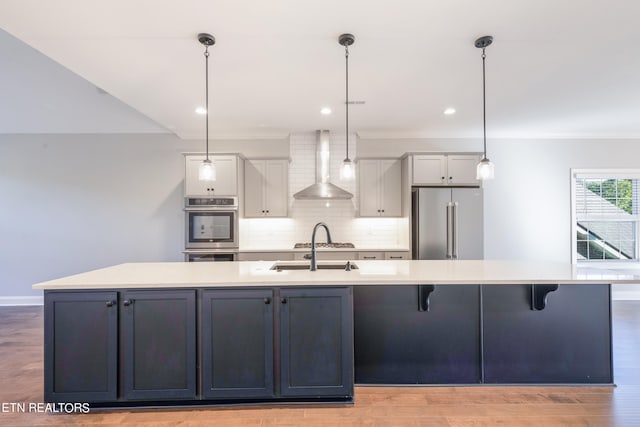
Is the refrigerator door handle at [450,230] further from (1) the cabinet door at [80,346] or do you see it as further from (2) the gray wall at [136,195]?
(1) the cabinet door at [80,346]

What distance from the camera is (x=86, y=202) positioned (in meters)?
4.66

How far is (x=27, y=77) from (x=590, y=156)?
808cm

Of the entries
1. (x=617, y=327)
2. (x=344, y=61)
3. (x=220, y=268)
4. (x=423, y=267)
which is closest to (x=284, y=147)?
(x=344, y=61)

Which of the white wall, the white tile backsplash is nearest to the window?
the white tile backsplash

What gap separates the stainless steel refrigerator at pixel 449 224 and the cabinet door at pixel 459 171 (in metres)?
0.21

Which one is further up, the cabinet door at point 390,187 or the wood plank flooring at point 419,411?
the cabinet door at point 390,187

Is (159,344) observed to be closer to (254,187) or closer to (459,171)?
(254,187)

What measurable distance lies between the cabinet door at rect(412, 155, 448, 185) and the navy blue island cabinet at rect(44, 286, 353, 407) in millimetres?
2791

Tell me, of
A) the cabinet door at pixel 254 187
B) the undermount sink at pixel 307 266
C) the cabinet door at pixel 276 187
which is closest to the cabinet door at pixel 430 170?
the cabinet door at pixel 276 187

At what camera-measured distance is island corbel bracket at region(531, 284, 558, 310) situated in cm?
225

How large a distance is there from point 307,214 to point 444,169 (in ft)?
7.09

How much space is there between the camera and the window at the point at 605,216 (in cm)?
477

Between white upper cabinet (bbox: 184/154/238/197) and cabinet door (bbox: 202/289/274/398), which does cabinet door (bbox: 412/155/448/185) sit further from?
cabinet door (bbox: 202/289/274/398)

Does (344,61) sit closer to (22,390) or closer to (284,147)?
(284,147)
